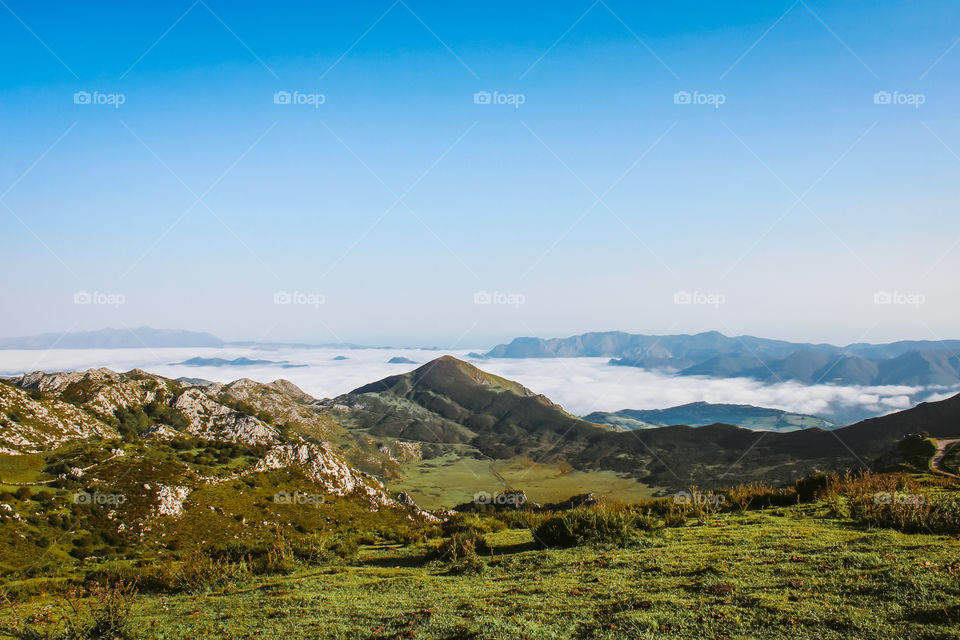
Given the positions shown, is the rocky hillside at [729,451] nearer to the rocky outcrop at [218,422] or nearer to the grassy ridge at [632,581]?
the rocky outcrop at [218,422]

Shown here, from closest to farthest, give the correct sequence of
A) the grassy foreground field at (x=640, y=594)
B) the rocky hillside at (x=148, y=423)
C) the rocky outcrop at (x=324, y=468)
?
the grassy foreground field at (x=640, y=594), the rocky hillside at (x=148, y=423), the rocky outcrop at (x=324, y=468)

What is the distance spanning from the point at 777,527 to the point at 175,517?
6015cm

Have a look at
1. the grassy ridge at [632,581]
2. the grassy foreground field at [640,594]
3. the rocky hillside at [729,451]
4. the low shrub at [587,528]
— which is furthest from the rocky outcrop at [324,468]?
the rocky hillside at [729,451]

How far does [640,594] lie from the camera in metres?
11.5

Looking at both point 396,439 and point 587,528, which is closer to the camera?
point 587,528

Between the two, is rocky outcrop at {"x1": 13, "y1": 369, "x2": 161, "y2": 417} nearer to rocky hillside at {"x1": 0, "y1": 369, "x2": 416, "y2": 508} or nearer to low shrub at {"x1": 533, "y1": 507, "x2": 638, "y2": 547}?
rocky hillside at {"x1": 0, "y1": 369, "x2": 416, "y2": 508}

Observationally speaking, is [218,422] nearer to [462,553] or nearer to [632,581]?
[462,553]

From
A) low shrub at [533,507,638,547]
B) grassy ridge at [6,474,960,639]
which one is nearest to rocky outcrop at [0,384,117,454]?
grassy ridge at [6,474,960,639]

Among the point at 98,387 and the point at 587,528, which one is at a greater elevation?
the point at 587,528

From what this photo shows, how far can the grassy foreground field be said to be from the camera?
9.36 meters

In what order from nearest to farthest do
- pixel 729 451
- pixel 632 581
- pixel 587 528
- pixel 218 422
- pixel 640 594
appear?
1. pixel 640 594
2. pixel 632 581
3. pixel 587 528
4. pixel 218 422
5. pixel 729 451

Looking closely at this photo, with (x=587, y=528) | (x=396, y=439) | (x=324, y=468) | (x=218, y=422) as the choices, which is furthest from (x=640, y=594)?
(x=396, y=439)

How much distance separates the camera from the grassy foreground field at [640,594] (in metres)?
9.36

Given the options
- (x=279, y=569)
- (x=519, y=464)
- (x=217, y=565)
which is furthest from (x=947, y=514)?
(x=519, y=464)
